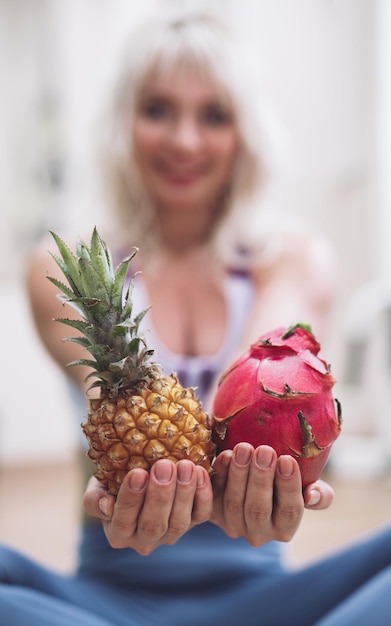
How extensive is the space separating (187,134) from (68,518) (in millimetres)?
2192

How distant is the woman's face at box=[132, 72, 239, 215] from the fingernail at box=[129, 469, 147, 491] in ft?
3.17

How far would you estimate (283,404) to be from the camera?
751mm

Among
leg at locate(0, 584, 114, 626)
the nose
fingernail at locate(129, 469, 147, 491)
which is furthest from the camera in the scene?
the nose

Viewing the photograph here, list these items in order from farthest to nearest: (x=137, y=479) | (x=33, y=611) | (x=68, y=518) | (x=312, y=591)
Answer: (x=68, y=518), (x=312, y=591), (x=33, y=611), (x=137, y=479)

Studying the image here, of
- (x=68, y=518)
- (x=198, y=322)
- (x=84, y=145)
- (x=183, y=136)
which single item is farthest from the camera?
(x=84, y=145)

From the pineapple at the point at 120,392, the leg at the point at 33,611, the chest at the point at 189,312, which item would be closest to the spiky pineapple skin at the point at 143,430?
the pineapple at the point at 120,392

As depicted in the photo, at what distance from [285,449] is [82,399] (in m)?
0.82

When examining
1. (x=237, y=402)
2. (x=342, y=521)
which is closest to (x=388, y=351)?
(x=342, y=521)

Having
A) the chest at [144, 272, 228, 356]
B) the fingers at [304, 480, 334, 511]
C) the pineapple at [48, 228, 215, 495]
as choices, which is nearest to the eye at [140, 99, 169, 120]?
the chest at [144, 272, 228, 356]

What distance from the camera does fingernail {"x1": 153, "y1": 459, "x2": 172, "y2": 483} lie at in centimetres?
71

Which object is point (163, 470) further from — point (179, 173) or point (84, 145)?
point (84, 145)

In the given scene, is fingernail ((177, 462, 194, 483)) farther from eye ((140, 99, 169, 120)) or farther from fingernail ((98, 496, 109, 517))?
eye ((140, 99, 169, 120))

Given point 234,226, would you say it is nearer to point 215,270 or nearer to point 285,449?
point 215,270

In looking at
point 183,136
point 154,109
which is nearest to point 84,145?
point 154,109
